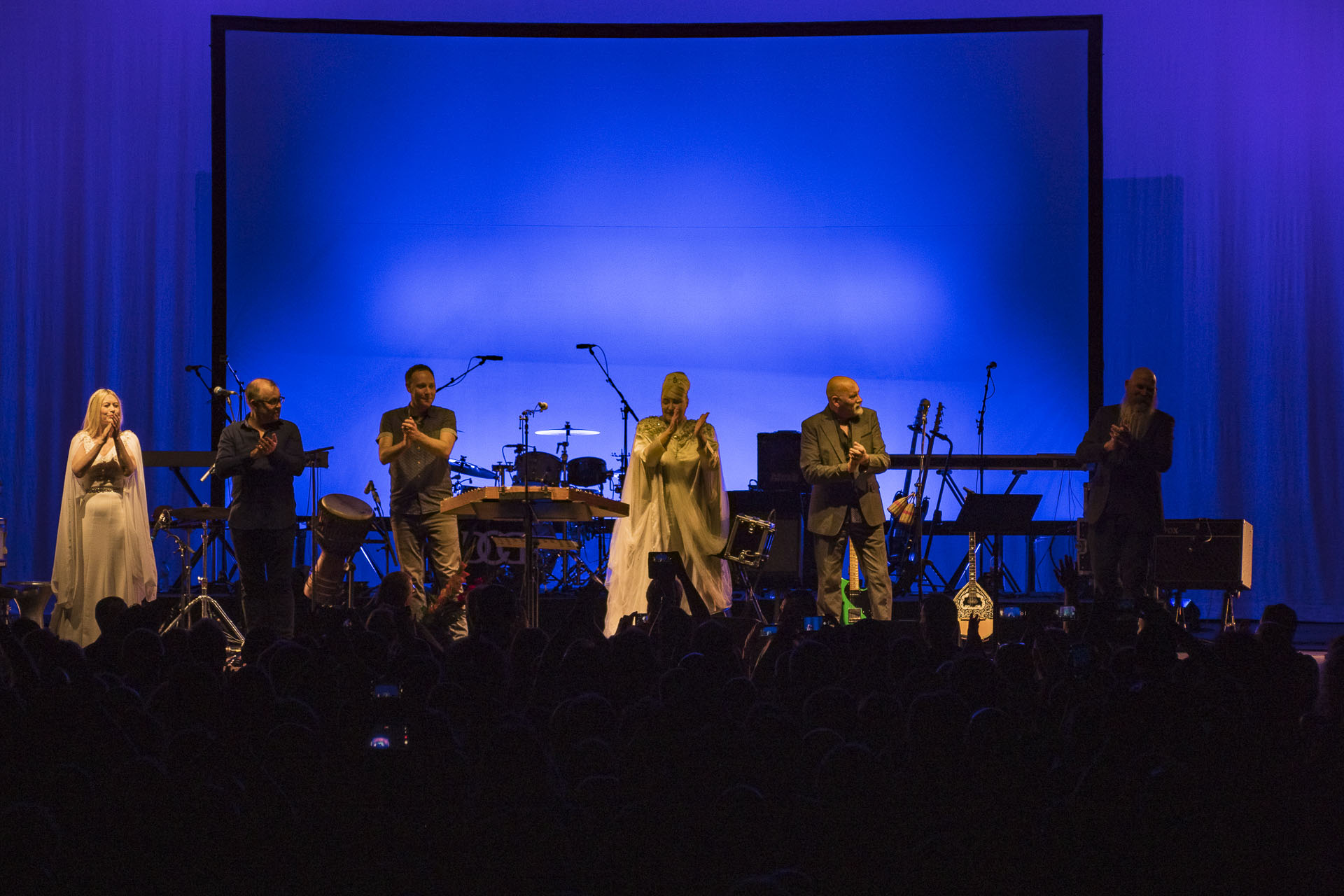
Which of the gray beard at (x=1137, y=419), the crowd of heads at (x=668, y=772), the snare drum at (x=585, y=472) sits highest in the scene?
the gray beard at (x=1137, y=419)

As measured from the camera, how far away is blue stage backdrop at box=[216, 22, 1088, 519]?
924 centimetres

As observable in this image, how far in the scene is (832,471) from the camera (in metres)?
6.47

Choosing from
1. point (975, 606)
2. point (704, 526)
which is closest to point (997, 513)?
point (975, 606)

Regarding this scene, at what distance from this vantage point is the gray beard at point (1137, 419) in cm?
637

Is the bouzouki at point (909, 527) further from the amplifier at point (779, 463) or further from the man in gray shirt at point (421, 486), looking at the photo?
the man in gray shirt at point (421, 486)

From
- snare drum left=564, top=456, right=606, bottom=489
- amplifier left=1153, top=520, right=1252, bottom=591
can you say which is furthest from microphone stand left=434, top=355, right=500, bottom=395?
amplifier left=1153, top=520, right=1252, bottom=591

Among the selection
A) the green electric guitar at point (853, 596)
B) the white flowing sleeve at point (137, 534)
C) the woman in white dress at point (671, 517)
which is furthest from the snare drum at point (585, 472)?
the white flowing sleeve at point (137, 534)

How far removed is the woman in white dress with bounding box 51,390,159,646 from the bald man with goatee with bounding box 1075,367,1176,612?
5.36m

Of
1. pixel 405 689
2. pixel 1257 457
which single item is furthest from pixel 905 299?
pixel 405 689

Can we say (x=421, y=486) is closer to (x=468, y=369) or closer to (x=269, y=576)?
(x=269, y=576)

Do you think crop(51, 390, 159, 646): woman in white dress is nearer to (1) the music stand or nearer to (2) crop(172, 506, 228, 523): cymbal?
(2) crop(172, 506, 228, 523): cymbal

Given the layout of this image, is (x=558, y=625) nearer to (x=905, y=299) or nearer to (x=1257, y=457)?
(x=905, y=299)

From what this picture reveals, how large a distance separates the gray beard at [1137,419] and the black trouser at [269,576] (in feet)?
15.0

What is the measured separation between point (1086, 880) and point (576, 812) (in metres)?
1.11
